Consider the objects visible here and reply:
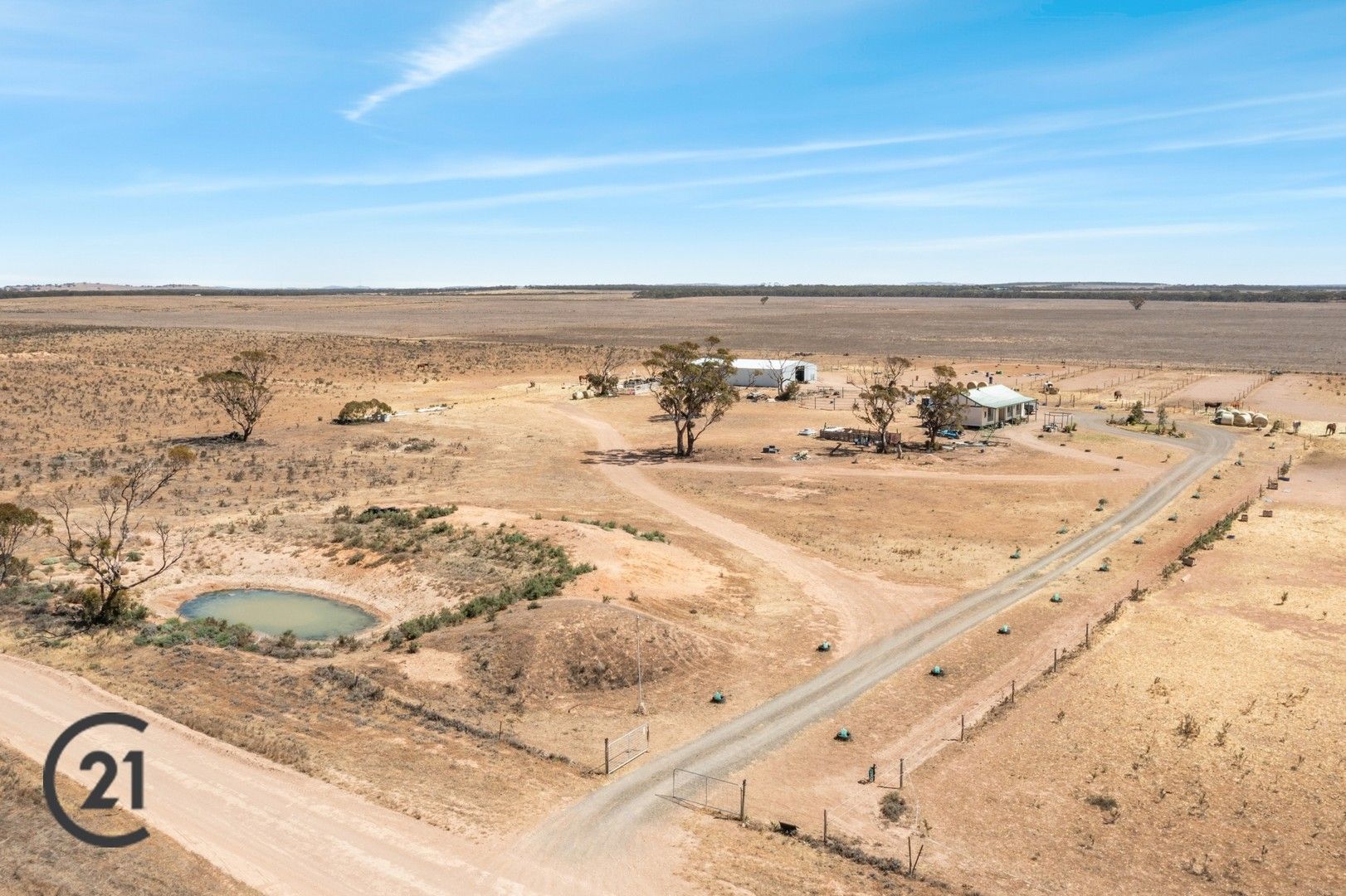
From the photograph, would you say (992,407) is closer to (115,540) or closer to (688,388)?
(688,388)

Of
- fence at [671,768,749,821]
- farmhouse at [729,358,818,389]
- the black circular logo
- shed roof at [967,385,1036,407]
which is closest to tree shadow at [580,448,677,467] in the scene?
shed roof at [967,385,1036,407]

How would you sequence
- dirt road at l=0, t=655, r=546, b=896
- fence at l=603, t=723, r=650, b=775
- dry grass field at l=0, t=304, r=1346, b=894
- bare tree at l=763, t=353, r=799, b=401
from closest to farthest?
dirt road at l=0, t=655, r=546, b=896
dry grass field at l=0, t=304, r=1346, b=894
fence at l=603, t=723, r=650, b=775
bare tree at l=763, t=353, r=799, b=401

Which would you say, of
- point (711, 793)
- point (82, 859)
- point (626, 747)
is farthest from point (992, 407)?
point (82, 859)

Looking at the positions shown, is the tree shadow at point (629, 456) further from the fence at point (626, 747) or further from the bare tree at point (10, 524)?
the fence at point (626, 747)

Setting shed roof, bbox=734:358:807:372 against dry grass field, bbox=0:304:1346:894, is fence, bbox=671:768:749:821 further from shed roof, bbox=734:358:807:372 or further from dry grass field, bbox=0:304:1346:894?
shed roof, bbox=734:358:807:372

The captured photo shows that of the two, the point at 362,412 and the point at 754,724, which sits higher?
the point at 362,412

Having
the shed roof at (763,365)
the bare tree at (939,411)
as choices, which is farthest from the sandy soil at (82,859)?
the shed roof at (763,365)

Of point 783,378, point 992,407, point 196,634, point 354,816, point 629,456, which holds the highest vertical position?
point 783,378
